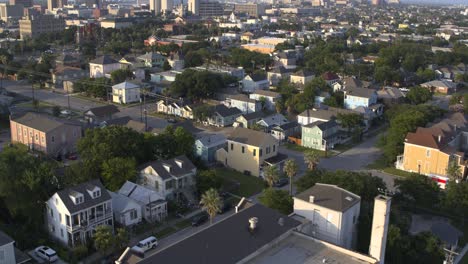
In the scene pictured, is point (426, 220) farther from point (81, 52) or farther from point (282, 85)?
point (81, 52)

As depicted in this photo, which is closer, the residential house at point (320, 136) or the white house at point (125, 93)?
the residential house at point (320, 136)

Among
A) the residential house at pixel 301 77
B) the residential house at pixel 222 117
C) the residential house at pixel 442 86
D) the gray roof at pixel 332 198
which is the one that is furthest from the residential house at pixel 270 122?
the residential house at pixel 442 86

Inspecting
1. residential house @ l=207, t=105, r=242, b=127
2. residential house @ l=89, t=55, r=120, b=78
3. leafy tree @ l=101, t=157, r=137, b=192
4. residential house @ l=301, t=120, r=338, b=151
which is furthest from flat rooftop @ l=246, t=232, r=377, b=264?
residential house @ l=89, t=55, r=120, b=78

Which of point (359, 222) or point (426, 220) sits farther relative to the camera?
point (426, 220)

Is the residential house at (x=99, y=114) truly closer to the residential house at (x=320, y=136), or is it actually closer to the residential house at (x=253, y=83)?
the residential house at (x=320, y=136)

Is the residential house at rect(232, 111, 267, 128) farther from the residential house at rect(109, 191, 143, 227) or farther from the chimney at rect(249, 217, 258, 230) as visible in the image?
the chimney at rect(249, 217, 258, 230)

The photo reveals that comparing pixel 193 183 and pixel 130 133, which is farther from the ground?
pixel 130 133

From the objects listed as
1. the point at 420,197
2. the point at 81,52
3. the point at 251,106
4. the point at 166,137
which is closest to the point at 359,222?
the point at 420,197
